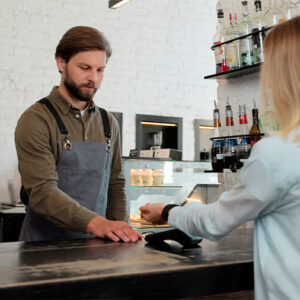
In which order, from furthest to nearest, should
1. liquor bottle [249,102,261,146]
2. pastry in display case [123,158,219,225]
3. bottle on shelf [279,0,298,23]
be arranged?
pastry in display case [123,158,219,225], liquor bottle [249,102,261,146], bottle on shelf [279,0,298,23]

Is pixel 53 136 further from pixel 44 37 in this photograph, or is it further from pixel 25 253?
A: pixel 44 37

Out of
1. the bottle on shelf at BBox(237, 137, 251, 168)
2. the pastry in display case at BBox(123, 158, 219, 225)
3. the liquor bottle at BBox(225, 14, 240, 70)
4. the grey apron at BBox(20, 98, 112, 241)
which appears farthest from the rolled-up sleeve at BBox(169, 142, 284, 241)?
the pastry in display case at BBox(123, 158, 219, 225)

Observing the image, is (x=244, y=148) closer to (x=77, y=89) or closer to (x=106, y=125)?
(x=106, y=125)

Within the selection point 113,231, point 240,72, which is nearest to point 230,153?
point 240,72

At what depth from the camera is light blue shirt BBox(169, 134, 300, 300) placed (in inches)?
36.3

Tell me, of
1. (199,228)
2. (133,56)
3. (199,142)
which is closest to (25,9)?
(133,56)

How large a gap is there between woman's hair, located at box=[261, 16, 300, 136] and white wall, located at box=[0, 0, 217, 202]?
469cm

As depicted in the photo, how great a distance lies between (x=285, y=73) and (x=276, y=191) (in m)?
0.26

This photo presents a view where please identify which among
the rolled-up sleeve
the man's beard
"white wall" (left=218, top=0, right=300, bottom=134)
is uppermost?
"white wall" (left=218, top=0, right=300, bottom=134)

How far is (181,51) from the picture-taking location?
6574 millimetres

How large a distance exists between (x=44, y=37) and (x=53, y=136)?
4090 millimetres

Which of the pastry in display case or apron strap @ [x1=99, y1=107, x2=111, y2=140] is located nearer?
apron strap @ [x1=99, y1=107, x2=111, y2=140]

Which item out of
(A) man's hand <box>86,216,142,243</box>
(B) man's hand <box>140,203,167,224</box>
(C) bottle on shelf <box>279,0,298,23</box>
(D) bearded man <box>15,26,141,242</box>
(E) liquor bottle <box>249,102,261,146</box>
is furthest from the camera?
(E) liquor bottle <box>249,102,261,146</box>

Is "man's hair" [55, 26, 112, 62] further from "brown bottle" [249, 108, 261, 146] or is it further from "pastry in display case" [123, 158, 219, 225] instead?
"pastry in display case" [123, 158, 219, 225]
